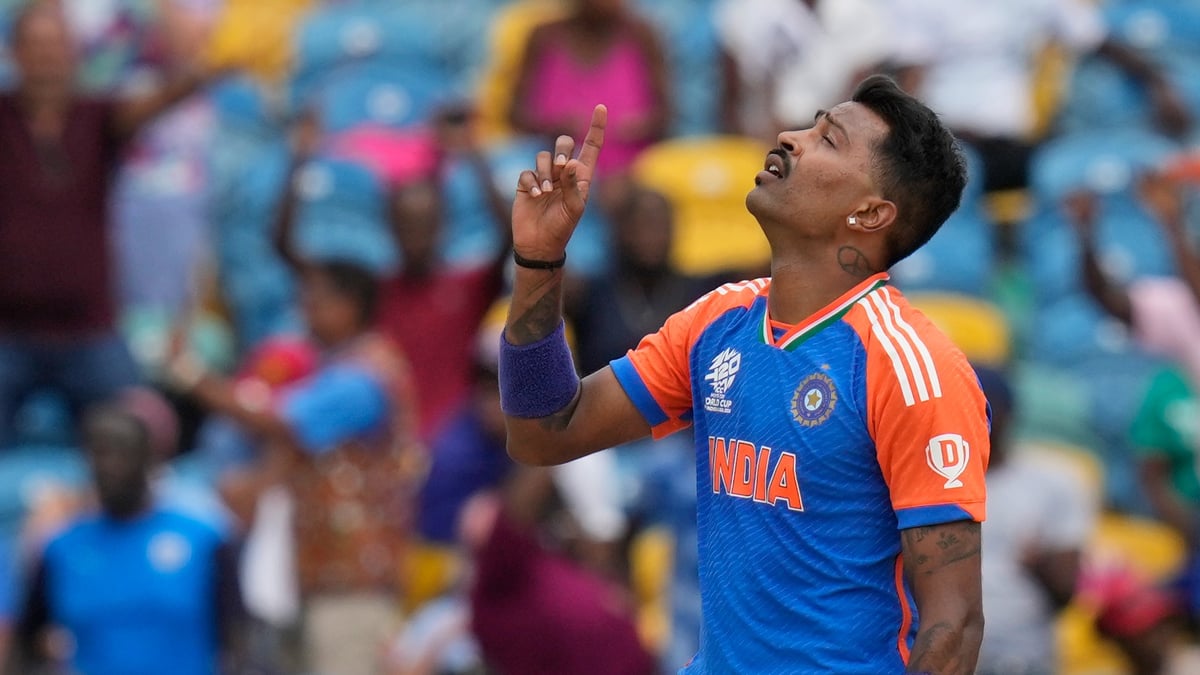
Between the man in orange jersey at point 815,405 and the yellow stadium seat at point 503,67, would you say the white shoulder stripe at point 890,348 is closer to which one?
the man in orange jersey at point 815,405

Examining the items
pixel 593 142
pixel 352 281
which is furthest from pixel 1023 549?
pixel 593 142

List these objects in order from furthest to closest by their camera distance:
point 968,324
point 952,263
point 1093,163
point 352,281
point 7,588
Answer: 1. point 1093,163
2. point 952,263
3. point 968,324
4. point 352,281
5. point 7,588

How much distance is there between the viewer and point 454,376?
29.9 feet

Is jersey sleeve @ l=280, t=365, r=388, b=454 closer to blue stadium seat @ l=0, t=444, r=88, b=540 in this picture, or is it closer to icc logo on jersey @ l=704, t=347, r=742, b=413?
blue stadium seat @ l=0, t=444, r=88, b=540

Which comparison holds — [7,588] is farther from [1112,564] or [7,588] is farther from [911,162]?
[911,162]

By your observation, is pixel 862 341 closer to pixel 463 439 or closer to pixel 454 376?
pixel 463 439

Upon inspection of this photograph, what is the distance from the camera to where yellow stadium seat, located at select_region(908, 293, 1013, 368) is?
8.84 meters

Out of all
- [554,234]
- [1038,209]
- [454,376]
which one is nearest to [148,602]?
[454,376]

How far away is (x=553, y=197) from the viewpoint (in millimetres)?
3779

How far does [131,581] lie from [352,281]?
161cm

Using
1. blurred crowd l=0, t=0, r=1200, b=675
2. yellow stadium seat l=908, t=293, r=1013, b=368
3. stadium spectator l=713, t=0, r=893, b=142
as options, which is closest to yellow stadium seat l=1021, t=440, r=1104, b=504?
blurred crowd l=0, t=0, r=1200, b=675

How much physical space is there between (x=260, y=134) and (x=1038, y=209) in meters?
4.41

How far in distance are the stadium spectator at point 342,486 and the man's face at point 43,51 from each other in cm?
163

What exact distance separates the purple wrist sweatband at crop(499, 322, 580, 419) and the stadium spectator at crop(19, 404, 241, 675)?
3.84 metres
